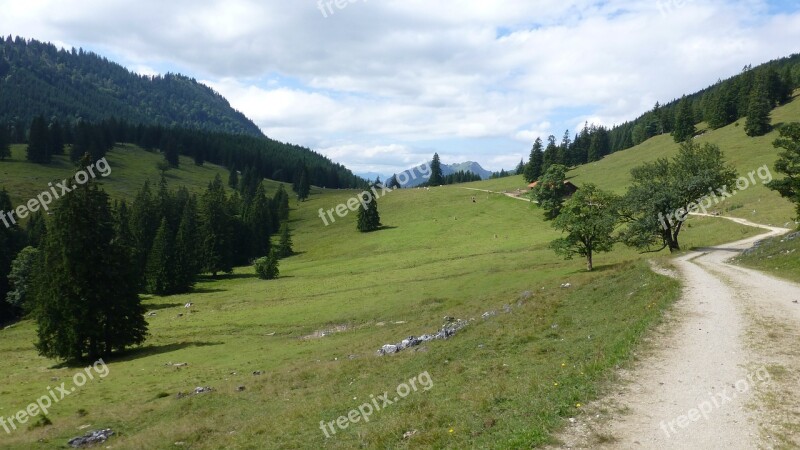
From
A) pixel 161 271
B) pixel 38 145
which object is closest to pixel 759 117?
pixel 161 271

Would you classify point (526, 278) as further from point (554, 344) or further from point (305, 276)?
point (305, 276)

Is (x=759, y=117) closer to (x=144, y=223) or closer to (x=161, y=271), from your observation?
(x=161, y=271)

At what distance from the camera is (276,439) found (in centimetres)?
1802

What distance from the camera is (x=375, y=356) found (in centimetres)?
2973

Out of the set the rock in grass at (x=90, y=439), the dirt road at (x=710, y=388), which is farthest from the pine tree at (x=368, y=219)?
the dirt road at (x=710, y=388)

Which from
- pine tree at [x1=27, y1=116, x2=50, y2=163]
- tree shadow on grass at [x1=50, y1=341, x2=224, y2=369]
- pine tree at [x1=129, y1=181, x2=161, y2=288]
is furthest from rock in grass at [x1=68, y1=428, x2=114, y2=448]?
pine tree at [x1=27, y1=116, x2=50, y2=163]

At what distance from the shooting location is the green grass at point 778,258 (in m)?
30.9

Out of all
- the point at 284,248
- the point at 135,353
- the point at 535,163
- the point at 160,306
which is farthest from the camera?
the point at 535,163

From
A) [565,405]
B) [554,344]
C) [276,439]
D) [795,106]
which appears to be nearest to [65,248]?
[276,439]

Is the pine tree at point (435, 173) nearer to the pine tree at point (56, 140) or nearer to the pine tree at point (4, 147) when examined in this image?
the pine tree at point (56, 140)

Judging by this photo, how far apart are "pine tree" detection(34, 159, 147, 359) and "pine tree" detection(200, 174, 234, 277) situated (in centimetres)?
4623

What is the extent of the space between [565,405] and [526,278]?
127 feet

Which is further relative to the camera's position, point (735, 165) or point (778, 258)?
point (735, 165)

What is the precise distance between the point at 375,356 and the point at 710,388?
20.0 metres
